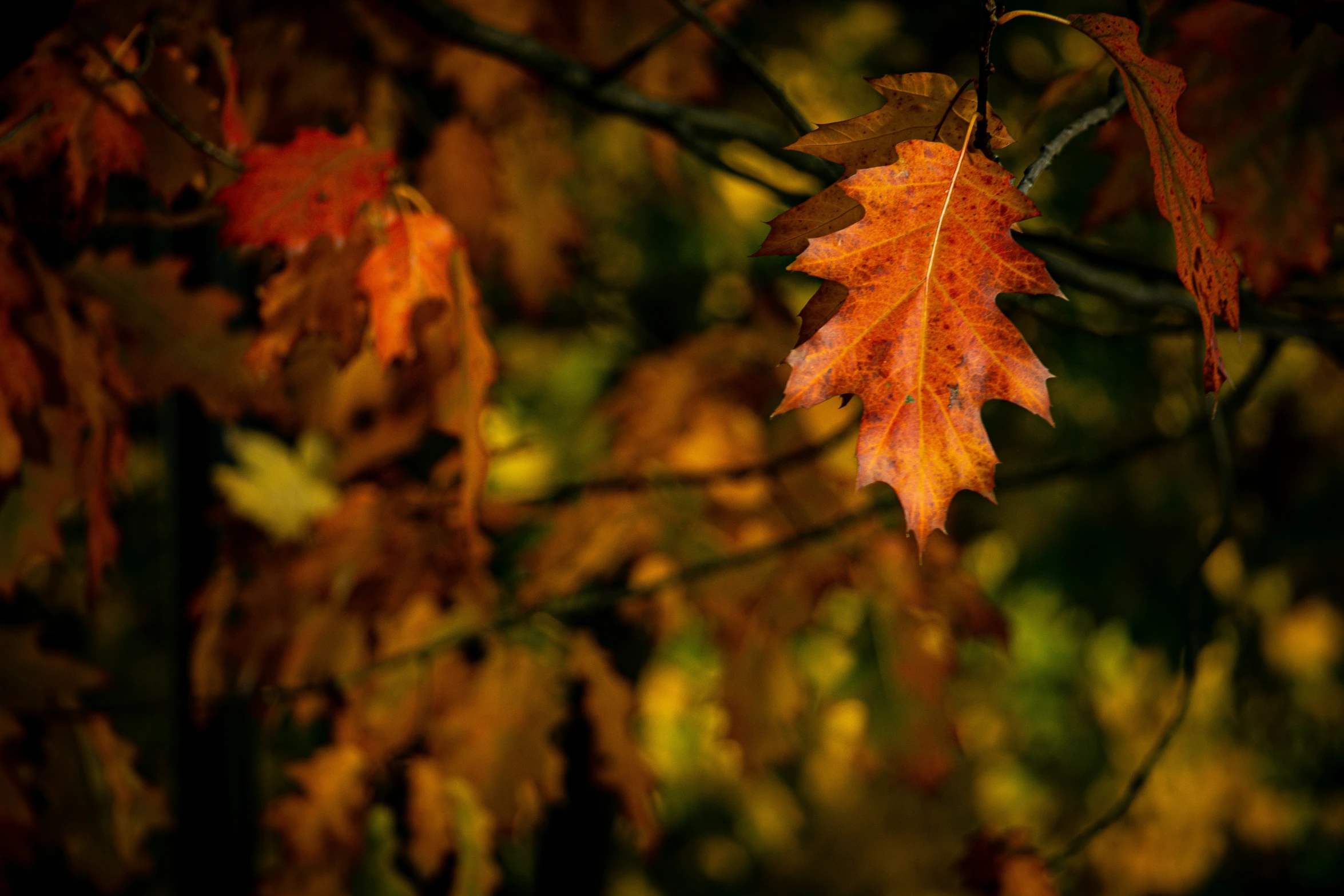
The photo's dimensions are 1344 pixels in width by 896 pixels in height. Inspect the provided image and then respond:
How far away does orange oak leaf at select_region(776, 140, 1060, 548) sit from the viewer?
0.62m

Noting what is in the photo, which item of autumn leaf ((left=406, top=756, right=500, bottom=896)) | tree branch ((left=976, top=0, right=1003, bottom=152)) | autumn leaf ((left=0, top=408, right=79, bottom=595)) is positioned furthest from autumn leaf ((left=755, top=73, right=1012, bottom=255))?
autumn leaf ((left=406, top=756, right=500, bottom=896))

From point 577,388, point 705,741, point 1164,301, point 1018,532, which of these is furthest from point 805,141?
point 705,741

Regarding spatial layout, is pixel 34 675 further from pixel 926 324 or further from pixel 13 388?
pixel 926 324

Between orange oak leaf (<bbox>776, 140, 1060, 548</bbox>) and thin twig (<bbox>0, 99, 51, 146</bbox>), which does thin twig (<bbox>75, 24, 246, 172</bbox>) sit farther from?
orange oak leaf (<bbox>776, 140, 1060, 548</bbox>)

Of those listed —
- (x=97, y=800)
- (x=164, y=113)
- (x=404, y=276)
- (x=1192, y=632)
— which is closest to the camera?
(x=164, y=113)

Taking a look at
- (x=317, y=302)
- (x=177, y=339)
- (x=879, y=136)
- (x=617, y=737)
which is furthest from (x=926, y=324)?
(x=617, y=737)

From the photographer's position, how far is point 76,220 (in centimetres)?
99

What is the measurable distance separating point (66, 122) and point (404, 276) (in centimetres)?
42

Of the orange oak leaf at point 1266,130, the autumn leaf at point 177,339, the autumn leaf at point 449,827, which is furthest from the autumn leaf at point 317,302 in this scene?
the orange oak leaf at point 1266,130

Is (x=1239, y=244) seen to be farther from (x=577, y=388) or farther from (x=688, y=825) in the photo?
(x=688, y=825)

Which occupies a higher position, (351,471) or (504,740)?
(351,471)

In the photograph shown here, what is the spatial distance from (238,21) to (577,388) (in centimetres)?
147

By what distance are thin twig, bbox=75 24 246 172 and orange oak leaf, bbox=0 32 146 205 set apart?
0.11ft

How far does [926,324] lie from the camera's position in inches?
25.2
